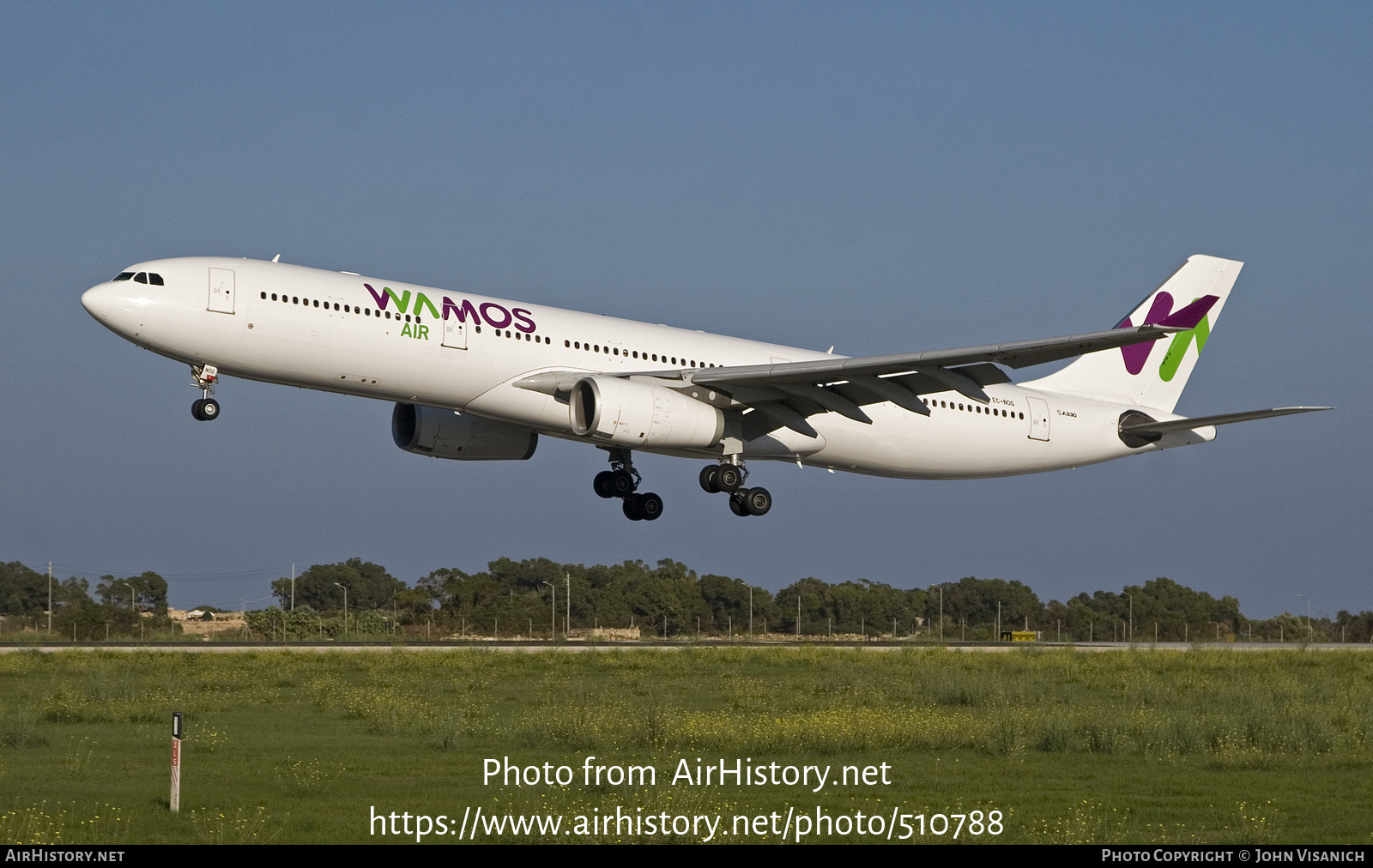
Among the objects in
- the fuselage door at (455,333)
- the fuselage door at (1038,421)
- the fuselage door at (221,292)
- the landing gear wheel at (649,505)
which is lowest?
the landing gear wheel at (649,505)

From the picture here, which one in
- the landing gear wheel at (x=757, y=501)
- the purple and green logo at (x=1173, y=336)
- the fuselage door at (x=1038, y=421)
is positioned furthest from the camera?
the purple and green logo at (x=1173, y=336)

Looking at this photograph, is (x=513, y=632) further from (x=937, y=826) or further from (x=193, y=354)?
(x=937, y=826)

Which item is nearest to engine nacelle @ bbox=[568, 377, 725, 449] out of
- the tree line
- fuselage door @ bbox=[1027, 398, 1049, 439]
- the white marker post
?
fuselage door @ bbox=[1027, 398, 1049, 439]

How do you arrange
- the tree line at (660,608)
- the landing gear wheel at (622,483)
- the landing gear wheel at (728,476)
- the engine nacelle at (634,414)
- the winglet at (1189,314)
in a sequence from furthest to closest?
the tree line at (660,608) → the winglet at (1189,314) → the landing gear wheel at (622,483) → the landing gear wheel at (728,476) → the engine nacelle at (634,414)

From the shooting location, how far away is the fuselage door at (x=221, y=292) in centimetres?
2944

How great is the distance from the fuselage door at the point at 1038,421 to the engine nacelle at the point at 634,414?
10.5m

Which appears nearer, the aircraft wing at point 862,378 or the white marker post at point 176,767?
the white marker post at point 176,767

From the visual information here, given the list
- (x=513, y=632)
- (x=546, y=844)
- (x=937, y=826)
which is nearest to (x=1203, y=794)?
(x=937, y=826)

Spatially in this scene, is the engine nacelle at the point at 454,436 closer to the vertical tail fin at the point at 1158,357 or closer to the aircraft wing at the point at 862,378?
the aircraft wing at the point at 862,378

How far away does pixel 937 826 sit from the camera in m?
14.7

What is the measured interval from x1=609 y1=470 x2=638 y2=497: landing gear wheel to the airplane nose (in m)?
13.6

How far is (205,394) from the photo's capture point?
A: 30.9 m

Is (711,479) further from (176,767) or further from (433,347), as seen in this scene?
(176,767)

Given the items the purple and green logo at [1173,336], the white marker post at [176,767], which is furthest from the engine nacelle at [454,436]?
the white marker post at [176,767]
